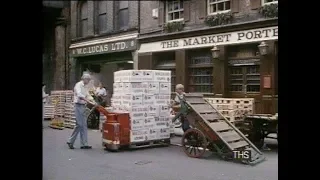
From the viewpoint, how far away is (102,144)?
3.39 m

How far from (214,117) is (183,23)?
90cm

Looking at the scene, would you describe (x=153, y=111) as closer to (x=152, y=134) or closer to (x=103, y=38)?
(x=152, y=134)

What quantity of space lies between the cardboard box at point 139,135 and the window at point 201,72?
0.83 meters

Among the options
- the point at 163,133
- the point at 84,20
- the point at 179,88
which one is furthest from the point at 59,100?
the point at 163,133

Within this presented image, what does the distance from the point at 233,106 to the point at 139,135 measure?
1.06 metres

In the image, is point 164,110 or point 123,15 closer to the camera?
point 123,15

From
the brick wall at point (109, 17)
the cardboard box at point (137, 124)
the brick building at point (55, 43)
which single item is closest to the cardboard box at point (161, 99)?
the cardboard box at point (137, 124)

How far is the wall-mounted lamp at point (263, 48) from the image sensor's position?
2765 mm

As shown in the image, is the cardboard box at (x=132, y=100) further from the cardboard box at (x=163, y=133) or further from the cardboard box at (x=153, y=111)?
the cardboard box at (x=163, y=133)

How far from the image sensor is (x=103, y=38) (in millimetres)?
3008

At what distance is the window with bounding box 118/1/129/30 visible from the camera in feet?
10.6

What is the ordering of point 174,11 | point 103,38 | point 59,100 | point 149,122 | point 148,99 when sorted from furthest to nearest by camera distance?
point 149,122, point 148,99, point 174,11, point 103,38, point 59,100
